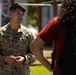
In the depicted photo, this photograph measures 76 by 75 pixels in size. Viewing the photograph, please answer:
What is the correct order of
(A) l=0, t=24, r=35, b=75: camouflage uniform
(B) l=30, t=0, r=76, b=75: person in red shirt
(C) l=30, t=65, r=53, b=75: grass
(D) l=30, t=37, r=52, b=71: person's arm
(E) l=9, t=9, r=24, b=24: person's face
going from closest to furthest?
(B) l=30, t=0, r=76, b=75: person in red shirt → (D) l=30, t=37, r=52, b=71: person's arm → (A) l=0, t=24, r=35, b=75: camouflage uniform → (E) l=9, t=9, r=24, b=24: person's face → (C) l=30, t=65, r=53, b=75: grass

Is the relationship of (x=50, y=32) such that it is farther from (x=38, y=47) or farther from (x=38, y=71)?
(x=38, y=71)

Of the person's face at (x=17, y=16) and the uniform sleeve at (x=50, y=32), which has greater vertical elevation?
the uniform sleeve at (x=50, y=32)

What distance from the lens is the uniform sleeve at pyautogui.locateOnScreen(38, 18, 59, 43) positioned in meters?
3.40

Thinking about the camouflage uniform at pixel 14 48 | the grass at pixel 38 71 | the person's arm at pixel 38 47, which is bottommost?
the grass at pixel 38 71

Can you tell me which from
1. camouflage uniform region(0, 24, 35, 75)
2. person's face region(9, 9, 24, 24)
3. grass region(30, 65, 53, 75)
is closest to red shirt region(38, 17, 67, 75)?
camouflage uniform region(0, 24, 35, 75)

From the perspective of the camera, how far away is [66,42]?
336 centimetres

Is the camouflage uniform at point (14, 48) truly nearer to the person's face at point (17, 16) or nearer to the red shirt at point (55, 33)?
the person's face at point (17, 16)

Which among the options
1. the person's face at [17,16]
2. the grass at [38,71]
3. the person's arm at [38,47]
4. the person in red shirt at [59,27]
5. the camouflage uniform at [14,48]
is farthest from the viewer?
the grass at [38,71]

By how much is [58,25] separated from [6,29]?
1807mm

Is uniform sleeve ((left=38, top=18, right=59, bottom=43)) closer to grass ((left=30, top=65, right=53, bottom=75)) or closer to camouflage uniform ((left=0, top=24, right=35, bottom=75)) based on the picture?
camouflage uniform ((left=0, top=24, right=35, bottom=75))

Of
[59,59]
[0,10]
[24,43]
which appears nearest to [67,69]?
[59,59]

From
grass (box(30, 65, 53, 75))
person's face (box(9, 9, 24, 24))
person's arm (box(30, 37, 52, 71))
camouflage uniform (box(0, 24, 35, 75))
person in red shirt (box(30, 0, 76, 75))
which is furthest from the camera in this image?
grass (box(30, 65, 53, 75))

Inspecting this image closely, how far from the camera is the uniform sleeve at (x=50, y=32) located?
134 inches

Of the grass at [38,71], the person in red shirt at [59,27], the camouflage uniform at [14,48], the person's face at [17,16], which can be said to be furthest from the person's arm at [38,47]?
the grass at [38,71]
